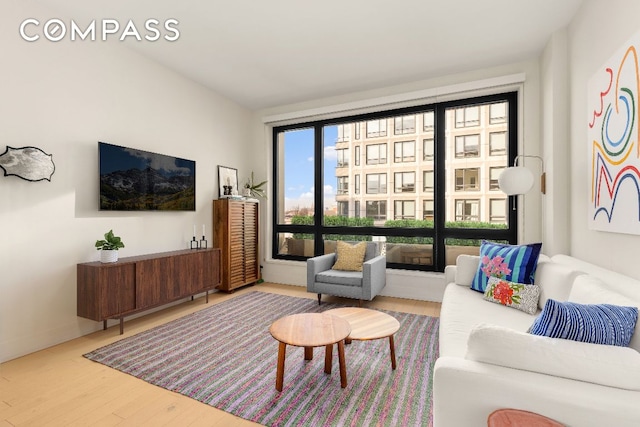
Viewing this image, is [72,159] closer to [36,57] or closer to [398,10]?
[36,57]

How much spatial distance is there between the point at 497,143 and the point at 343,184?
217 cm

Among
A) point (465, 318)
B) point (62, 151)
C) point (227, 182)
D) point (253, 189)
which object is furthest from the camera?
point (253, 189)

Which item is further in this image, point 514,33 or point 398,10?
point 514,33

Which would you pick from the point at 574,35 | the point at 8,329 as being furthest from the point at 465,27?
the point at 8,329

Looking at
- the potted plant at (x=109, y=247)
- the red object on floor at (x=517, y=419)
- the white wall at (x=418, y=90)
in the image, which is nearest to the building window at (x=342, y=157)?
the white wall at (x=418, y=90)

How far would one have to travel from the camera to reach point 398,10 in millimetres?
2791

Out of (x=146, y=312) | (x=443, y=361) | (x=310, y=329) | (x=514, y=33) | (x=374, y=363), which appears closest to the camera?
(x=443, y=361)

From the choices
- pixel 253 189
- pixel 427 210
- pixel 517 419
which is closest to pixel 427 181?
pixel 427 210

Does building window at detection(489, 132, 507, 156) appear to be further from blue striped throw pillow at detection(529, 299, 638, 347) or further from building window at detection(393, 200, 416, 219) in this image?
blue striped throw pillow at detection(529, 299, 638, 347)

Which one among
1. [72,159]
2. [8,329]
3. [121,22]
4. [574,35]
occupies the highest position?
[121,22]

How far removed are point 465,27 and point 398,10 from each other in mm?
772

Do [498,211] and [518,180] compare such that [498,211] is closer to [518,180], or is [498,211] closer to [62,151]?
[518,180]

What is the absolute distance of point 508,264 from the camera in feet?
8.75

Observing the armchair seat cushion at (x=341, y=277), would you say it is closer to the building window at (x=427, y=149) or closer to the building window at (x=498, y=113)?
the building window at (x=427, y=149)
